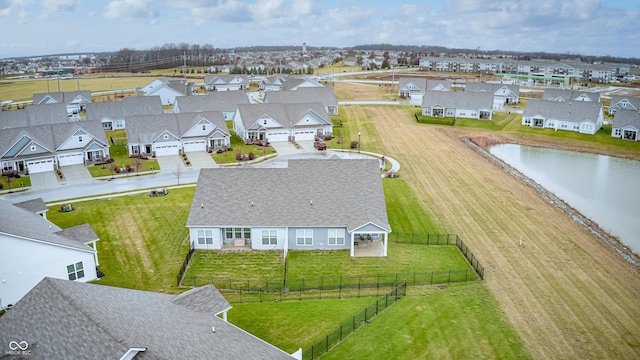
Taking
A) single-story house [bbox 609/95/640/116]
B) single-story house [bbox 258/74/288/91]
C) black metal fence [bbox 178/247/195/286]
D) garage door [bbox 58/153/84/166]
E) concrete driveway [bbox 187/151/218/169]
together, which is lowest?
black metal fence [bbox 178/247/195/286]

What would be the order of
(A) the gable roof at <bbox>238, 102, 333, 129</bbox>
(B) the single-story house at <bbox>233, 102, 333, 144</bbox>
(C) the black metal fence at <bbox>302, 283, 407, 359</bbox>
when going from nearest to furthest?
(C) the black metal fence at <bbox>302, 283, 407, 359</bbox> < (B) the single-story house at <bbox>233, 102, 333, 144</bbox> < (A) the gable roof at <bbox>238, 102, 333, 129</bbox>

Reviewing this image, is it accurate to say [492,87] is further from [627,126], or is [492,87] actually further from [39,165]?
[39,165]

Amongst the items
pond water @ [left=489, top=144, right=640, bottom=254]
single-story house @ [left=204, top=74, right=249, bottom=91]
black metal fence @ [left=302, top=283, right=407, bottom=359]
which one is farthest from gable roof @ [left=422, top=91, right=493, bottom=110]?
black metal fence @ [left=302, top=283, right=407, bottom=359]

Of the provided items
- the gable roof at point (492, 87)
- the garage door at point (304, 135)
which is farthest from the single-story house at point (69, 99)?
the gable roof at point (492, 87)

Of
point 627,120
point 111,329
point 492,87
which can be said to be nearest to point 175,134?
point 111,329

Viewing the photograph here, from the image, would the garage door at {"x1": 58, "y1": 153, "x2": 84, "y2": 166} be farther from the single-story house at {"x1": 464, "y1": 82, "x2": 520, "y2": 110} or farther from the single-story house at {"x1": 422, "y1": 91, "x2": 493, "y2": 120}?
the single-story house at {"x1": 464, "y1": 82, "x2": 520, "y2": 110}

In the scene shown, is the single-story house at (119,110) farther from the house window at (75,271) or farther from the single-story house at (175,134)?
the house window at (75,271)
